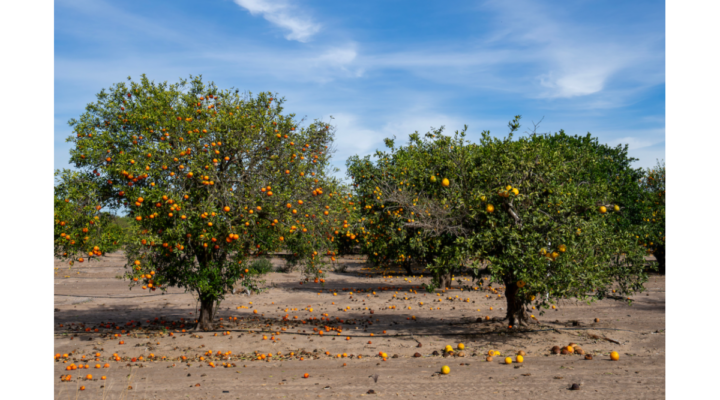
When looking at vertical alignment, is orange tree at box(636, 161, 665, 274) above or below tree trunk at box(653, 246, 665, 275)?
above

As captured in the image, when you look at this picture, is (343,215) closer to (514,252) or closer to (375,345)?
(375,345)

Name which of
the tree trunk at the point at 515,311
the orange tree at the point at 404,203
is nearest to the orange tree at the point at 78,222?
the orange tree at the point at 404,203

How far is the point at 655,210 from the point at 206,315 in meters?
22.3

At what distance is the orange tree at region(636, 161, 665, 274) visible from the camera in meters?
21.5

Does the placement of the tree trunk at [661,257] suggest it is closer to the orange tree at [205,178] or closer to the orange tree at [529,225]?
the orange tree at [529,225]

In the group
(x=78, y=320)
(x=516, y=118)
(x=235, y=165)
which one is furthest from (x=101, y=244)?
(x=516, y=118)

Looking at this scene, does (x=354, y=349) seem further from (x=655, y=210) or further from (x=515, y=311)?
(x=655, y=210)

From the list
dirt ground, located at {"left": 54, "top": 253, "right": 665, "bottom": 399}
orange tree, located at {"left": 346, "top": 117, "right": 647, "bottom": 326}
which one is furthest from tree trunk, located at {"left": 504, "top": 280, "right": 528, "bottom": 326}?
orange tree, located at {"left": 346, "top": 117, "right": 647, "bottom": 326}

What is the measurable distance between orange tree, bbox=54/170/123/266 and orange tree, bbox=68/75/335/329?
18.0 inches

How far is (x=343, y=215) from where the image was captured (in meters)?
10.8

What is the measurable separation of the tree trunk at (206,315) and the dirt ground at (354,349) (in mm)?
315

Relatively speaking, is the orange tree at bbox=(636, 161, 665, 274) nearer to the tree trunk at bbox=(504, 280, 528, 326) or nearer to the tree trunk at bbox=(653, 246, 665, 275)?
the tree trunk at bbox=(653, 246, 665, 275)

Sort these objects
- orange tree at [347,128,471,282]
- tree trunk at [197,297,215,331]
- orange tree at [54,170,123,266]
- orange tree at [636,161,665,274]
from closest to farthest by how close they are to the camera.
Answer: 1. orange tree at [54,170,123,266]
2. orange tree at [347,128,471,282]
3. tree trunk at [197,297,215,331]
4. orange tree at [636,161,665,274]

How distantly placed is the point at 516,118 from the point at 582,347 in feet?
15.5
